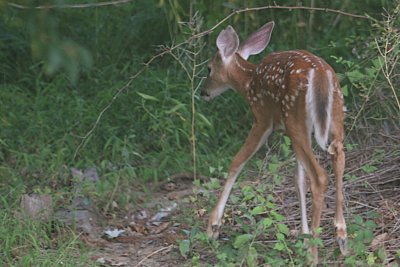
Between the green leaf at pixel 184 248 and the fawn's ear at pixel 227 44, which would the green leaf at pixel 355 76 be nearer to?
the fawn's ear at pixel 227 44

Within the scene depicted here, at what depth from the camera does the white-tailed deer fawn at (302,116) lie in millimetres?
4934

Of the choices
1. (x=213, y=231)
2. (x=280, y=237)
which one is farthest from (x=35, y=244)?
(x=280, y=237)

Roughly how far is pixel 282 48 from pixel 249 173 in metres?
1.61

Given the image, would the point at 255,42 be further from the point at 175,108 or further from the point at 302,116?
the point at 302,116

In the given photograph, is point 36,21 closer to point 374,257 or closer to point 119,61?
point 374,257

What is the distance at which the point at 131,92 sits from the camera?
7.66 m

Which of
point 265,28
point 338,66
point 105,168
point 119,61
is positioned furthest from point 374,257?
point 119,61

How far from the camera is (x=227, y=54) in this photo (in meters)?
6.17

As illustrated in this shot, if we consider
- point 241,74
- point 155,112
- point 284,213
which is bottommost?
point 284,213

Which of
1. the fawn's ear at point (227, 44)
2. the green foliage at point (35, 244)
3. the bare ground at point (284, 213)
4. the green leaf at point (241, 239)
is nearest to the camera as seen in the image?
the green leaf at point (241, 239)

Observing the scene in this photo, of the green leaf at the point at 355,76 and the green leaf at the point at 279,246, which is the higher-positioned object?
the green leaf at the point at 355,76

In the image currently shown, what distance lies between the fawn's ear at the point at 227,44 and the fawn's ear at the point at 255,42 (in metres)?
0.16

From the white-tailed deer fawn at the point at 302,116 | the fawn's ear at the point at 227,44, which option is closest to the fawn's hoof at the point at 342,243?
the white-tailed deer fawn at the point at 302,116

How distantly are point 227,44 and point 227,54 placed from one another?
0.06 m
